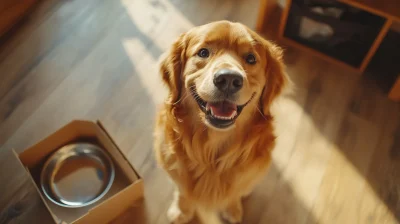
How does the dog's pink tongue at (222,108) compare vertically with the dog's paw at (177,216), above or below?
above

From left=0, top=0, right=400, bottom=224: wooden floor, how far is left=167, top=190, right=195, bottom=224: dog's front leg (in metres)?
0.06

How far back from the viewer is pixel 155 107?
79.2 inches

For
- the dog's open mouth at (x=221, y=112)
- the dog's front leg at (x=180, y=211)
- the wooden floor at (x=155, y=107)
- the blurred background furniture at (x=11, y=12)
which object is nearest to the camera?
the dog's open mouth at (x=221, y=112)

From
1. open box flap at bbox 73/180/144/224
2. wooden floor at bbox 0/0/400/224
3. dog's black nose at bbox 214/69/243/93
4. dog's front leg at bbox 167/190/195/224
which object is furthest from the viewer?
wooden floor at bbox 0/0/400/224

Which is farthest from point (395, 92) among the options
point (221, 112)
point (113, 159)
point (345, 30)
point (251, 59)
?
point (113, 159)

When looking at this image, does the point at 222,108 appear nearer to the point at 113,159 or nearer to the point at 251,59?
the point at 251,59

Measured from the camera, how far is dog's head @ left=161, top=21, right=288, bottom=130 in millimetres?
1149

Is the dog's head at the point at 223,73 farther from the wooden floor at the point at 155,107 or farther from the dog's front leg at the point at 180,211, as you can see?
the wooden floor at the point at 155,107

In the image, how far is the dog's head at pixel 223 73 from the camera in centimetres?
115

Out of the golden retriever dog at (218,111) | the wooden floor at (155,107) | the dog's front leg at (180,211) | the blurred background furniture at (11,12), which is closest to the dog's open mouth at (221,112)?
the golden retriever dog at (218,111)

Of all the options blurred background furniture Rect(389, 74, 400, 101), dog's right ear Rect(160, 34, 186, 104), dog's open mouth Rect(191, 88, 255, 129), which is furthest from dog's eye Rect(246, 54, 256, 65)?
blurred background furniture Rect(389, 74, 400, 101)

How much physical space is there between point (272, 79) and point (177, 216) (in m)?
0.74

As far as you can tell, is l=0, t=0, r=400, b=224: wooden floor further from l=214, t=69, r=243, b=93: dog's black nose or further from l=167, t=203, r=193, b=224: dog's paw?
l=214, t=69, r=243, b=93: dog's black nose

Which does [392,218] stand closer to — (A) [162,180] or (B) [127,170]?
(A) [162,180]
